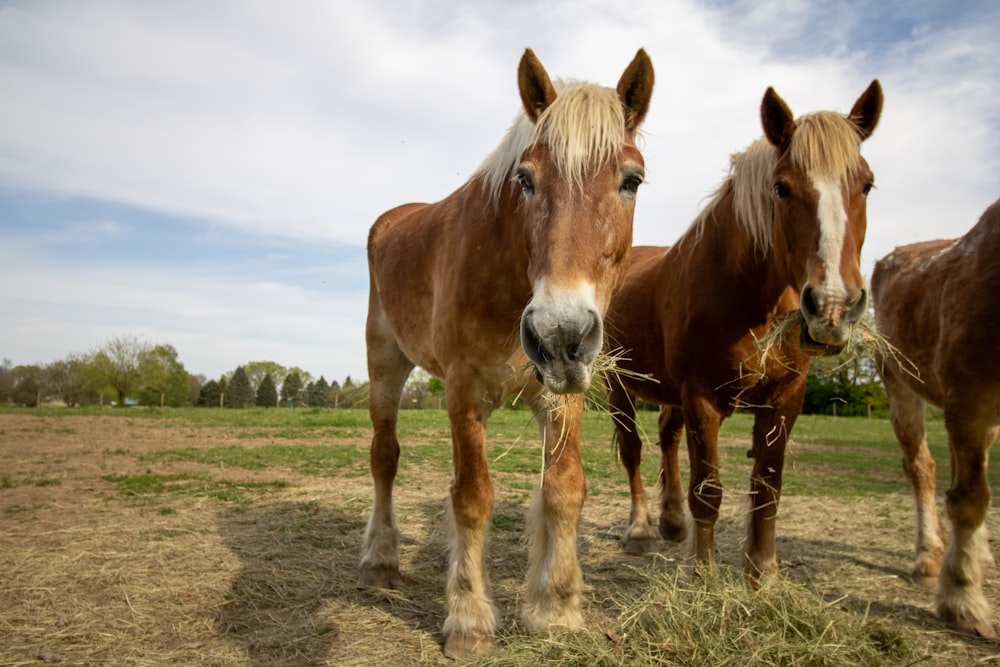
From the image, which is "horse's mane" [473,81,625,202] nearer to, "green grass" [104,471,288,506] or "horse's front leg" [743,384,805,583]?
"horse's front leg" [743,384,805,583]

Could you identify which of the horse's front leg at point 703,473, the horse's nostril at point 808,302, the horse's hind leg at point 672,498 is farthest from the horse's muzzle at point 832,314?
the horse's hind leg at point 672,498

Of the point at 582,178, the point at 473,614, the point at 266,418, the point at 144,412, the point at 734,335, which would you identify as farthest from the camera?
the point at 144,412

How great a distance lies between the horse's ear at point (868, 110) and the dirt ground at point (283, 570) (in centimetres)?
269

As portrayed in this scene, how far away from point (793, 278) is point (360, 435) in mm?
12314

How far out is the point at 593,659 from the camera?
2.71m

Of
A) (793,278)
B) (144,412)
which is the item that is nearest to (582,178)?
(793,278)

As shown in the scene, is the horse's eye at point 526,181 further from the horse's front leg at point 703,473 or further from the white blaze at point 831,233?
the horse's front leg at point 703,473

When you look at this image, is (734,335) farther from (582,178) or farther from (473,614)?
(473,614)

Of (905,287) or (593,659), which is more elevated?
(905,287)

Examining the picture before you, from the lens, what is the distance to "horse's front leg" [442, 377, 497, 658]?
327cm

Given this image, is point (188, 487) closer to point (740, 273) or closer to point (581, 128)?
point (740, 273)

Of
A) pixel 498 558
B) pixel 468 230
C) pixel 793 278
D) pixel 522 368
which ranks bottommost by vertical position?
pixel 498 558

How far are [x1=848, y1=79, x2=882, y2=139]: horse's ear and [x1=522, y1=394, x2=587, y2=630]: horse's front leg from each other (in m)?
2.41

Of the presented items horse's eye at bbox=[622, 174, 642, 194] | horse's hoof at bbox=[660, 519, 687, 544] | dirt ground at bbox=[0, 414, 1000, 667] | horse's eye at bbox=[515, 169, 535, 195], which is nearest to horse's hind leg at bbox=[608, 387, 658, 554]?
dirt ground at bbox=[0, 414, 1000, 667]
